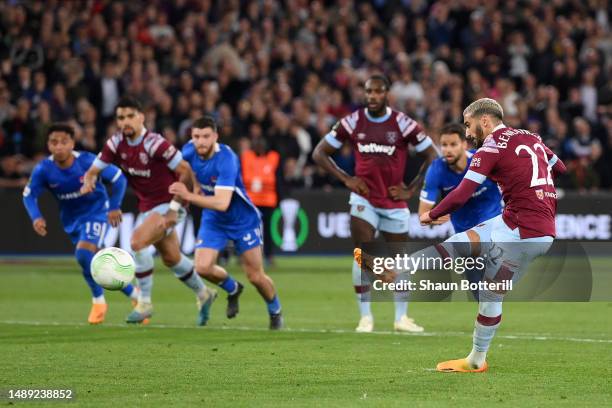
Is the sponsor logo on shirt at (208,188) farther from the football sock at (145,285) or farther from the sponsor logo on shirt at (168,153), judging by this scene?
the football sock at (145,285)

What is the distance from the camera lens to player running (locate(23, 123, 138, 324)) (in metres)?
14.9

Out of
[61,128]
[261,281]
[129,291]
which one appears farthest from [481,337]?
[61,128]

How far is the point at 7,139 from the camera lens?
23.3m

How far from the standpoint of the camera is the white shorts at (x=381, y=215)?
14.1 metres

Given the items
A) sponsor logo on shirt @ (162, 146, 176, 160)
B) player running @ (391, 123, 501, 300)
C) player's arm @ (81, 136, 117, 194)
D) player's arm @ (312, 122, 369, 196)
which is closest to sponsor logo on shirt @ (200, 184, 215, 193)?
sponsor logo on shirt @ (162, 146, 176, 160)

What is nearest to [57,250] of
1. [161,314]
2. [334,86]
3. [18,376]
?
[334,86]

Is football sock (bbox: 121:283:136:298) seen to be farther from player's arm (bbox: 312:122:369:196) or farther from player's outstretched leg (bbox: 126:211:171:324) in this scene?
player's arm (bbox: 312:122:369:196)

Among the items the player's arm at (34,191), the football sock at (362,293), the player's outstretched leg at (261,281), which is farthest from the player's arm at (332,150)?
the player's arm at (34,191)

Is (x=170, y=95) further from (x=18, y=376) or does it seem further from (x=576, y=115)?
(x=18, y=376)

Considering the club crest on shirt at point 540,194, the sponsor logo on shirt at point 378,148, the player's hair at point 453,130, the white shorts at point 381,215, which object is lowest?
the white shorts at point 381,215

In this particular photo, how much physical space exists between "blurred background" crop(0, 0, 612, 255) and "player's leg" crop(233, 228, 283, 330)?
9.36m

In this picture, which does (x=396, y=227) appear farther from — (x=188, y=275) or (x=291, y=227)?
(x=291, y=227)

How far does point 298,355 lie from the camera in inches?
448

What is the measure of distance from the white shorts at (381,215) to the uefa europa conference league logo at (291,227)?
32.8 ft
